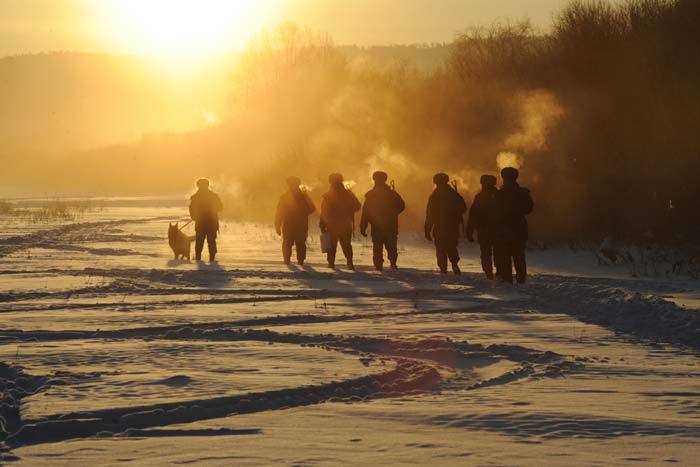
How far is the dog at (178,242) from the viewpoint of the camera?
81.6 feet

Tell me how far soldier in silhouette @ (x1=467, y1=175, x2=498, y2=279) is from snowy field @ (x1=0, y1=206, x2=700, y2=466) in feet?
1.39

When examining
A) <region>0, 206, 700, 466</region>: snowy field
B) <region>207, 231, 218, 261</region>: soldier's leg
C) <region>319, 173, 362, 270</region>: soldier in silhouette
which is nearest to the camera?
<region>0, 206, 700, 466</region>: snowy field

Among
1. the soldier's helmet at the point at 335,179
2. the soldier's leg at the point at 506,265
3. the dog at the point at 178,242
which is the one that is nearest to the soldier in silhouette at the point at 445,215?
the soldier's leg at the point at 506,265

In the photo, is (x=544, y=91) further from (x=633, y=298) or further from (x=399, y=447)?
(x=399, y=447)

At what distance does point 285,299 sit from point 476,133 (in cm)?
2224

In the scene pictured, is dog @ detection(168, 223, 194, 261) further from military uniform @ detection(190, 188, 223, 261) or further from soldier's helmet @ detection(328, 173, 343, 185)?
soldier's helmet @ detection(328, 173, 343, 185)

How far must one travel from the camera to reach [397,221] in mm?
21875

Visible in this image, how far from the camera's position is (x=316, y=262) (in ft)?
81.9

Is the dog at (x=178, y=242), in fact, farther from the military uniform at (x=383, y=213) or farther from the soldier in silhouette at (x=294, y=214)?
the military uniform at (x=383, y=213)

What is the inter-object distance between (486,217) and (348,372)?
9457 mm

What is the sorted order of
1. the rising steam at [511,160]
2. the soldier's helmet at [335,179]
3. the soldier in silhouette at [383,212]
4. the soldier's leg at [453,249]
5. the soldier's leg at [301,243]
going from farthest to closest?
the rising steam at [511,160]
the soldier's leg at [301,243]
the soldier's helmet at [335,179]
the soldier in silhouette at [383,212]
the soldier's leg at [453,249]

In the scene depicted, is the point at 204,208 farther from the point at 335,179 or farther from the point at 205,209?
the point at 335,179

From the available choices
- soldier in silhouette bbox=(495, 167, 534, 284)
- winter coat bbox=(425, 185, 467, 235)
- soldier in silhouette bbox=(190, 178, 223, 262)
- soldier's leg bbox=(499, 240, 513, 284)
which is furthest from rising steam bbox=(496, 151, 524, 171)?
soldier in silhouette bbox=(495, 167, 534, 284)

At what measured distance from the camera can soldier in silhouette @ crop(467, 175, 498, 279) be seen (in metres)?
18.7
